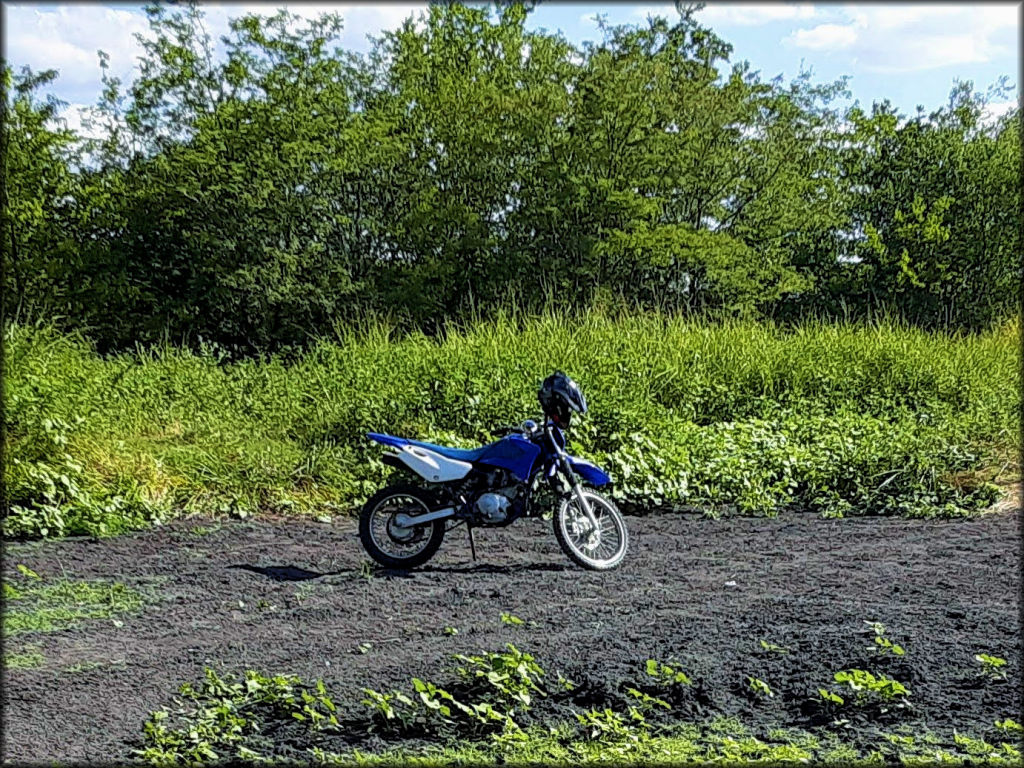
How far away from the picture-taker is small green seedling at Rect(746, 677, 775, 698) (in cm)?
385

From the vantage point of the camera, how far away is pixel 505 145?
17391 millimetres

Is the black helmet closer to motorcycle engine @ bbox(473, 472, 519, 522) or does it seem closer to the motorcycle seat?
the motorcycle seat

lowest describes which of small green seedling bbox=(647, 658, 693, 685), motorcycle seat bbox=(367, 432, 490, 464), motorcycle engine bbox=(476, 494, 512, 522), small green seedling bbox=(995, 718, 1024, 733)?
small green seedling bbox=(995, 718, 1024, 733)

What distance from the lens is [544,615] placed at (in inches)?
199

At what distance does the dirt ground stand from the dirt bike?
0.18 metres

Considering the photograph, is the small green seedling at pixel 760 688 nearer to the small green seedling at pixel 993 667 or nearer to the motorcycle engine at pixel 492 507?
the small green seedling at pixel 993 667

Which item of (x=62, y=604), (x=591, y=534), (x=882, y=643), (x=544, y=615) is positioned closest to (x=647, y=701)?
(x=882, y=643)

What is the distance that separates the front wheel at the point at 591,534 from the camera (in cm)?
606

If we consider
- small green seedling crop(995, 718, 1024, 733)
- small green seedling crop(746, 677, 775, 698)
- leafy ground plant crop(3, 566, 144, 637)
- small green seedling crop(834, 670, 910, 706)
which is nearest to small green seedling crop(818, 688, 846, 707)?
small green seedling crop(834, 670, 910, 706)

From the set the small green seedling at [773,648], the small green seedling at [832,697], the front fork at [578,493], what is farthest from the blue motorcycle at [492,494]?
the small green seedling at [832,697]

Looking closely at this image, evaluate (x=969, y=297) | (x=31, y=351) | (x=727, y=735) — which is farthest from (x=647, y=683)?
(x=969, y=297)

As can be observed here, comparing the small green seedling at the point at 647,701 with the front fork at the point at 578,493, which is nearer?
the small green seedling at the point at 647,701

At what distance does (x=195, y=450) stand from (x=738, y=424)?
4.52m

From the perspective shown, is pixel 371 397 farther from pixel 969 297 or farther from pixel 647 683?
pixel 969 297
